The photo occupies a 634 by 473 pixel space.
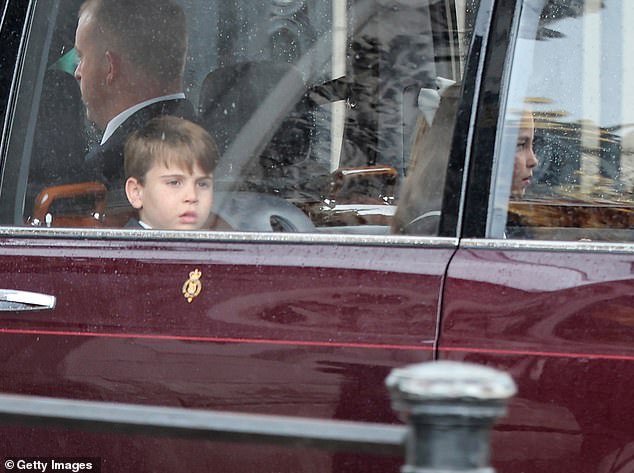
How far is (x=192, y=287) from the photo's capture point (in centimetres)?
268

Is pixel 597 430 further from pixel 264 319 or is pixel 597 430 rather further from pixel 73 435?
pixel 73 435

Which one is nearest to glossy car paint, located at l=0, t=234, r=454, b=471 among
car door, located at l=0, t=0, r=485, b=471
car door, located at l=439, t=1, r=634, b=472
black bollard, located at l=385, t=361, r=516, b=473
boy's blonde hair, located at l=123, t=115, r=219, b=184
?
car door, located at l=0, t=0, r=485, b=471

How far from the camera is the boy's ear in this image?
→ 115 inches

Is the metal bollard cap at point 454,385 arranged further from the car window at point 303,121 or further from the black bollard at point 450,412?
the car window at point 303,121

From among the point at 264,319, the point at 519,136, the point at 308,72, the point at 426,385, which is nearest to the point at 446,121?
the point at 519,136

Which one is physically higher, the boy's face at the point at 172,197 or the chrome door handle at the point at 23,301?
the boy's face at the point at 172,197

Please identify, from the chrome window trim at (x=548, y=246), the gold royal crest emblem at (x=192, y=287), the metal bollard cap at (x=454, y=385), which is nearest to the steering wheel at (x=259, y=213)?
the gold royal crest emblem at (x=192, y=287)

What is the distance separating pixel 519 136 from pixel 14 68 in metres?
1.19

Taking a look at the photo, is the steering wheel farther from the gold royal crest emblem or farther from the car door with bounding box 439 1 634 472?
the car door with bounding box 439 1 634 472

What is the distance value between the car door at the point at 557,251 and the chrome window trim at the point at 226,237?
11 centimetres

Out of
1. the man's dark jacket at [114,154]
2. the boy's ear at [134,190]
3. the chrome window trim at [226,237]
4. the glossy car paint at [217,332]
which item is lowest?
the glossy car paint at [217,332]

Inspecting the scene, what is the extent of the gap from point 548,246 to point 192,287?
74 centimetres

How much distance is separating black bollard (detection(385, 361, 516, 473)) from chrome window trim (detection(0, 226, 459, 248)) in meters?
1.07

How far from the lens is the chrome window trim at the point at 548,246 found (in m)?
2.46
